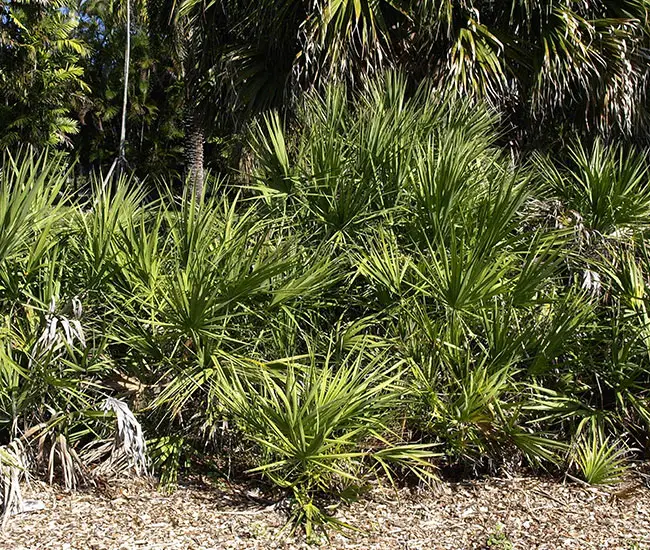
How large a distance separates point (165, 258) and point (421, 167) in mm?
1786

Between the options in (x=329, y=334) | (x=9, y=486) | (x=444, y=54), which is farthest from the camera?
(x=444, y=54)

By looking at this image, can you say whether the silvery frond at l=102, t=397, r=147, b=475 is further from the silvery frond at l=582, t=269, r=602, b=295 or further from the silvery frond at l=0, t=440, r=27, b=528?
the silvery frond at l=582, t=269, r=602, b=295

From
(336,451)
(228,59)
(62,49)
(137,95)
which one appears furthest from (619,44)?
(137,95)

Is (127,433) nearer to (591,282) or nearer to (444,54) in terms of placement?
(591,282)

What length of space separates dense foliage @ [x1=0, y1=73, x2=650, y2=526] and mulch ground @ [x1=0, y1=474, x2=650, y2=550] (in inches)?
6.2

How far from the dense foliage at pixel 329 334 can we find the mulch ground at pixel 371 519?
0.16 m

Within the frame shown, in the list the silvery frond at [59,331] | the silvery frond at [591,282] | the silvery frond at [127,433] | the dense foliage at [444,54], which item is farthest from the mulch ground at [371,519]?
the dense foliage at [444,54]

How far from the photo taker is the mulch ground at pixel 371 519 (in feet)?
11.8

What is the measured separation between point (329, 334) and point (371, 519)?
4.06 ft

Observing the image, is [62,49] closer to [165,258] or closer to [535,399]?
[165,258]

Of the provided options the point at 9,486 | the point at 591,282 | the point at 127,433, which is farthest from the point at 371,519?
the point at 591,282

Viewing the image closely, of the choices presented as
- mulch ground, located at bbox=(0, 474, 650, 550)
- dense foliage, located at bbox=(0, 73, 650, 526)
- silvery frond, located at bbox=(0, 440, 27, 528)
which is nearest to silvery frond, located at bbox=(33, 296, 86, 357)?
dense foliage, located at bbox=(0, 73, 650, 526)

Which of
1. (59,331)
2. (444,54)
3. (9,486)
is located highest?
(444,54)

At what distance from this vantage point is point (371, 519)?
12.9 feet
